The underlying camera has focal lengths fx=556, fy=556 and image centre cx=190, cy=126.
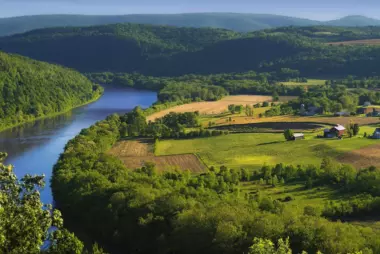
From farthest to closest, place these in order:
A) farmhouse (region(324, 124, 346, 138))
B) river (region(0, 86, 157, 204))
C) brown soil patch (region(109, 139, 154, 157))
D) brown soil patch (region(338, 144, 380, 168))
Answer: farmhouse (region(324, 124, 346, 138)) < brown soil patch (region(109, 139, 154, 157)) < river (region(0, 86, 157, 204)) < brown soil patch (region(338, 144, 380, 168))

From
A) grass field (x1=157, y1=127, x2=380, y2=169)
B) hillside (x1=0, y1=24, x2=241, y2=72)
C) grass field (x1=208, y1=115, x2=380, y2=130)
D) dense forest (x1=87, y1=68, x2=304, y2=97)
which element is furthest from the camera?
hillside (x1=0, y1=24, x2=241, y2=72)

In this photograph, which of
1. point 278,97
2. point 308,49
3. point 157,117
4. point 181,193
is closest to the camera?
point 181,193

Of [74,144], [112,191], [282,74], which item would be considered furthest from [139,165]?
[282,74]

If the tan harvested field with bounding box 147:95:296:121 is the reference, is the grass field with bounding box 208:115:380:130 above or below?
above

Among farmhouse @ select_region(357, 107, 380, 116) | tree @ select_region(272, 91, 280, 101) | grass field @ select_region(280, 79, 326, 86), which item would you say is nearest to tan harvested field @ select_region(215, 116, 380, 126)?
farmhouse @ select_region(357, 107, 380, 116)

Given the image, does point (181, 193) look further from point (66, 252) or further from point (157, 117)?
point (157, 117)

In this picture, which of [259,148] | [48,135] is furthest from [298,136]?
[48,135]

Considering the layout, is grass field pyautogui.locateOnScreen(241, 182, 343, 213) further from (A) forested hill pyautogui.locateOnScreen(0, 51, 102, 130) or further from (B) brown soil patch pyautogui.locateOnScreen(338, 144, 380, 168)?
(A) forested hill pyautogui.locateOnScreen(0, 51, 102, 130)
